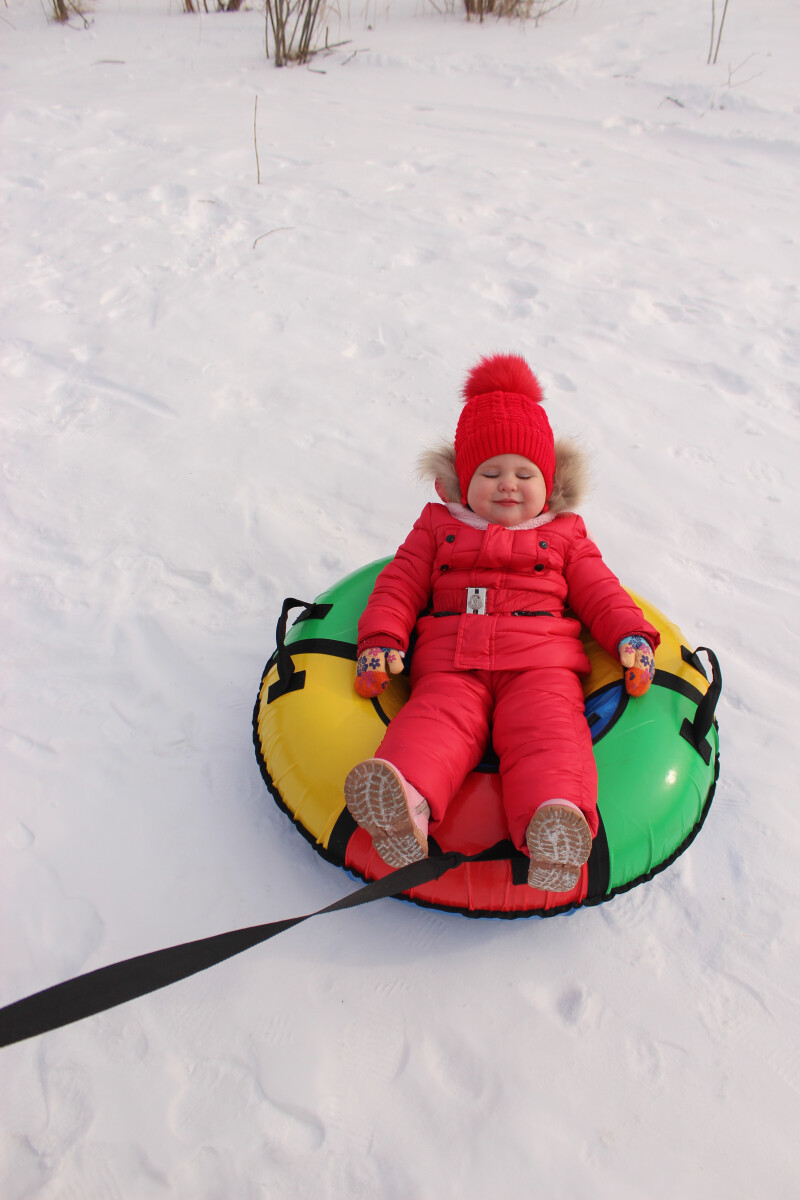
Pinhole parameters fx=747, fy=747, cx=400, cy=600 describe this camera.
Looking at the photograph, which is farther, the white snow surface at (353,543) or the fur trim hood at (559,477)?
the fur trim hood at (559,477)

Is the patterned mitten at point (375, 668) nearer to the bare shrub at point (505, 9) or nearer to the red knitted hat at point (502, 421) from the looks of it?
the red knitted hat at point (502, 421)

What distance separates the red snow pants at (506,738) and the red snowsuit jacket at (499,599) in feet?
0.20

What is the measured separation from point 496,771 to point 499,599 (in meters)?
0.43

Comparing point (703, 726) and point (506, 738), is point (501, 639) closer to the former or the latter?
point (506, 738)

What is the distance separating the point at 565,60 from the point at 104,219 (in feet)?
13.5

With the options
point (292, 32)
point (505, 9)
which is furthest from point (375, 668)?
point (505, 9)

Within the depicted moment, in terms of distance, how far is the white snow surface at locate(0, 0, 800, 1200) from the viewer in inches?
54.1

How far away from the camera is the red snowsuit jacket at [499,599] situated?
71.4 inches

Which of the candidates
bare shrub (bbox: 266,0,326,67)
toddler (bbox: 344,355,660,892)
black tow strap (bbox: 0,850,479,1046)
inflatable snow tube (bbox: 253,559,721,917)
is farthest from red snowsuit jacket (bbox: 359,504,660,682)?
bare shrub (bbox: 266,0,326,67)

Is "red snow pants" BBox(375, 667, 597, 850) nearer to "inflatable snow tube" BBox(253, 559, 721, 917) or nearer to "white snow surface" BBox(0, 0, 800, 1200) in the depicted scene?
"inflatable snow tube" BBox(253, 559, 721, 917)

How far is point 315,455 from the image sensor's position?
2.99 metres

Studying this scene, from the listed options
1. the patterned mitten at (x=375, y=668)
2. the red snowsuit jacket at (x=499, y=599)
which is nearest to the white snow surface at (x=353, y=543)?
the patterned mitten at (x=375, y=668)

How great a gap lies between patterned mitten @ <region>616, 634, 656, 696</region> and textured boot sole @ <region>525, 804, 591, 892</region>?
0.44 m

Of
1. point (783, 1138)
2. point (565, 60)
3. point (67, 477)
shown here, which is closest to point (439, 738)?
point (783, 1138)
